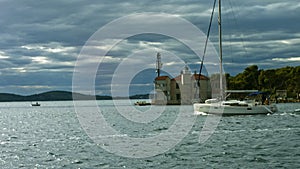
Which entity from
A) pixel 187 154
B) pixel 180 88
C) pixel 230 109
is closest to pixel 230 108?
pixel 230 109

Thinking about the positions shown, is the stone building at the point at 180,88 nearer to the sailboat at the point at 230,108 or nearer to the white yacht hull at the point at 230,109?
the sailboat at the point at 230,108

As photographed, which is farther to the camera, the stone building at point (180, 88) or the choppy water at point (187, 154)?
the stone building at point (180, 88)

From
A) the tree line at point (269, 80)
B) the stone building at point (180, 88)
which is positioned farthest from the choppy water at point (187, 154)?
the tree line at point (269, 80)

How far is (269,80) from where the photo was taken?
534ft

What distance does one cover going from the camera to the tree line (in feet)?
526

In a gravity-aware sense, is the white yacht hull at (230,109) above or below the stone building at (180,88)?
below

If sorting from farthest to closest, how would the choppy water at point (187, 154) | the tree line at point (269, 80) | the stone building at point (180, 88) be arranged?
the tree line at point (269, 80) < the stone building at point (180, 88) < the choppy water at point (187, 154)

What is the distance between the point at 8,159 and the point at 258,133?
74.7 ft

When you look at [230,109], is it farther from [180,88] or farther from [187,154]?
[180,88]

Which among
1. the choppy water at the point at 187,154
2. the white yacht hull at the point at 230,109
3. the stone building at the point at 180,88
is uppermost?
the stone building at the point at 180,88

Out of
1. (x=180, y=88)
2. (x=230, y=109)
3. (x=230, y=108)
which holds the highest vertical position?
(x=180, y=88)

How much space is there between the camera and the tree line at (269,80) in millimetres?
160375

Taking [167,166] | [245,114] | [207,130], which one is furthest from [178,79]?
[167,166]

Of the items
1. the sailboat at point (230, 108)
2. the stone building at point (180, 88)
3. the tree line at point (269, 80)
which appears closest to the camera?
the sailboat at point (230, 108)
